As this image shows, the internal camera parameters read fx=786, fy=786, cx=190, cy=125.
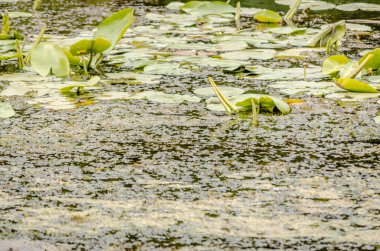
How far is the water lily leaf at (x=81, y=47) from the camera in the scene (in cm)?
266

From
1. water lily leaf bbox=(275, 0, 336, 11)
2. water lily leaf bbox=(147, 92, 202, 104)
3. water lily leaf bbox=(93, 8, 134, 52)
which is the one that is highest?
water lily leaf bbox=(93, 8, 134, 52)

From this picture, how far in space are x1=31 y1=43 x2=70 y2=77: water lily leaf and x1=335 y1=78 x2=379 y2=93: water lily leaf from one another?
0.90m

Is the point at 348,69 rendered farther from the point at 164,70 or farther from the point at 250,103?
the point at 164,70

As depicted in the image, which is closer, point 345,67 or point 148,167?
point 148,167

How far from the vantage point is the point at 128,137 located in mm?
2008

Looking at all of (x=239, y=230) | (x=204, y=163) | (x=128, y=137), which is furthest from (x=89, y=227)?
(x=128, y=137)

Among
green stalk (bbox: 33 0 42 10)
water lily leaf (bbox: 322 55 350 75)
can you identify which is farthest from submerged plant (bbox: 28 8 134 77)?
green stalk (bbox: 33 0 42 10)

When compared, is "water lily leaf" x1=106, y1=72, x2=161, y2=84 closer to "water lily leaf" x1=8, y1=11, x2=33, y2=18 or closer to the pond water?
the pond water

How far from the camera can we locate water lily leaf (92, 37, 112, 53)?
2.63 metres

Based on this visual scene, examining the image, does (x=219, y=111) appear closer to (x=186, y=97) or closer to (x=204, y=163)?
(x=186, y=97)

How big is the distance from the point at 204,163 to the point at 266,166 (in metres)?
0.14

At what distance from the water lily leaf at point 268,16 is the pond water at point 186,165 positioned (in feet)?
2.86

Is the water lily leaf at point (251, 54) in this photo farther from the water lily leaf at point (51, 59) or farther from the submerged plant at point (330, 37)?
the water lily leaf at point (51, 59)

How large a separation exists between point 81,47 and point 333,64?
85cm
